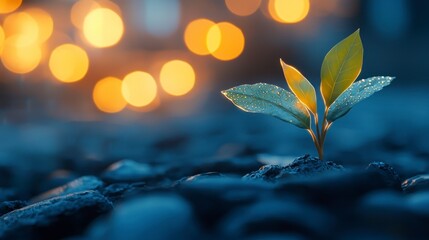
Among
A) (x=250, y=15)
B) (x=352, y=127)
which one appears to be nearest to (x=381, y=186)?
(x=352, y=127)

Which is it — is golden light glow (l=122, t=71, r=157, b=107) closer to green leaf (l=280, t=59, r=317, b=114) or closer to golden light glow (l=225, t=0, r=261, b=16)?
golden light glow (l=225, t=0, r=261, b=16)

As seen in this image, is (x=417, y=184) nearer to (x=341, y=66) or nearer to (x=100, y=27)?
(x=341, y=66)

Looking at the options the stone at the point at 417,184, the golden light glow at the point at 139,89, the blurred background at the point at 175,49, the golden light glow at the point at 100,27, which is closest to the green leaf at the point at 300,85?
the stone at the point at 417,184

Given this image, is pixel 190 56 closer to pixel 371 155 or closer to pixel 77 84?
pixel 77 84

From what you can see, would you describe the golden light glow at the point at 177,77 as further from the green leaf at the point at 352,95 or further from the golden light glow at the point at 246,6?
the green leaf at the point at 352,95

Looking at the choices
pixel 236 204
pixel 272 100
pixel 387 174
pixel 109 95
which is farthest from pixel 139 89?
pixel 236 204

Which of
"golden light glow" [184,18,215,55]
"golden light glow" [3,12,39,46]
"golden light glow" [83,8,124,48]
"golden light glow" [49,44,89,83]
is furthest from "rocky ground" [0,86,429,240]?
"golden light glow" [184,18,215,55]
